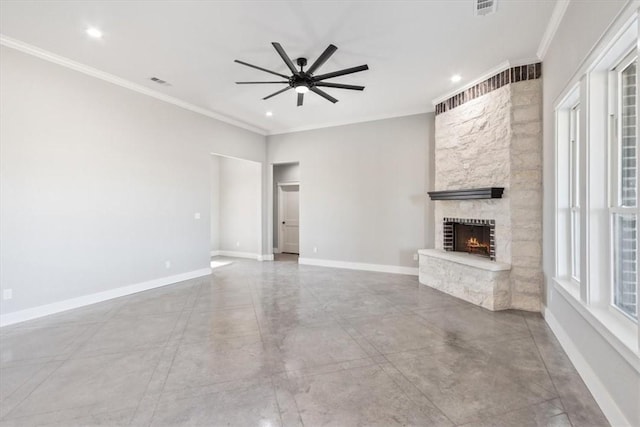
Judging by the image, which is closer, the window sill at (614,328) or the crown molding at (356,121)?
the window sill at (614,328)

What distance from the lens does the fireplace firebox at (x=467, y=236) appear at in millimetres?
4961

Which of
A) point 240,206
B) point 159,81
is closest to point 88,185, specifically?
point 159,81

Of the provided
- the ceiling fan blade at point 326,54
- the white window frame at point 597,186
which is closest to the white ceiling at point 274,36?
the ceiling fan blade at point 326,54

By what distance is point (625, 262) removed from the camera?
6.91ft

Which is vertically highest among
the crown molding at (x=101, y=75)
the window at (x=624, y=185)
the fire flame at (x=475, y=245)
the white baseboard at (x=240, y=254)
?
the crown molding at (x=101, y=75)

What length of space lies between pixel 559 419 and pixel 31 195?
5626 mm

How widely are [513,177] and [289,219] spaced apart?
6.45 metres

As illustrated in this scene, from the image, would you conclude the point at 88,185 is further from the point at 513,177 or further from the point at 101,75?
the point at 513,177

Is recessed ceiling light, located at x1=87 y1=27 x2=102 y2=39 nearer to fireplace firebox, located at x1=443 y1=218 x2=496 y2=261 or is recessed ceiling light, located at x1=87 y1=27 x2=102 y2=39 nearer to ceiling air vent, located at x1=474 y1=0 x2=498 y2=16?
ceiling air vent, located at x1=474 y1=0 x2=498 y2=16

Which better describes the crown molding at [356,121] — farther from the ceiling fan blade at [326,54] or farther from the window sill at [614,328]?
the window sill at [614,328]

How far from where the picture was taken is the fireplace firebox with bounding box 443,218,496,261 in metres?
4.96

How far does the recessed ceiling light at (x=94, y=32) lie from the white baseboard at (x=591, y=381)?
557 centimetres

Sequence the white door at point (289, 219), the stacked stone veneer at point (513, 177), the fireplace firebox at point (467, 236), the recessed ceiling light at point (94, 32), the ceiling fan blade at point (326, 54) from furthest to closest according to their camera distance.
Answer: the white door at point (289, 219) → the fireplace firebox at point (467, 236) → the stacked stone veneer at point (513, 177) → the recessed ceiling light at point (94, 32) → the ceiling fan blade at point (326, 54)

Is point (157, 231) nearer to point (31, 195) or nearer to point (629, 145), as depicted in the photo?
point (31, 195)
